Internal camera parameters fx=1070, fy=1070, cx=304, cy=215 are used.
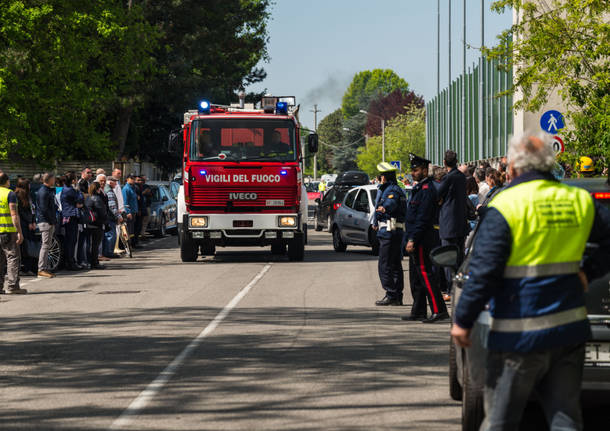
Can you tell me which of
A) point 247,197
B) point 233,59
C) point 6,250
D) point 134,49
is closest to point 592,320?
point 6,250

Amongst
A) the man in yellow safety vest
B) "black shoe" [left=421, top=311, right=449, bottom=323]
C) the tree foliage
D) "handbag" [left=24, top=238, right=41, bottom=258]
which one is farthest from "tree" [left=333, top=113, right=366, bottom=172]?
"black shoe" [left=421, top=311, right=449, bottom=323]

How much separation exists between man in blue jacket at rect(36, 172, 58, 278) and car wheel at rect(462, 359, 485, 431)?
43.7 feet

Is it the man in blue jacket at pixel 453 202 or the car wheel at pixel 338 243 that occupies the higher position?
the man in blue jacket at pixel 453 202

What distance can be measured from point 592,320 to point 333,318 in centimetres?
629

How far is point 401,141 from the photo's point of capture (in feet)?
339

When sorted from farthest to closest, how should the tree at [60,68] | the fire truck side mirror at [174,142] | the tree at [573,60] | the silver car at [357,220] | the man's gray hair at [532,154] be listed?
the tree at [60,68] → the silver car at [357,220] → the fire truck side mirror at [174,142] → the tree at [573,60] → the man's gray hair at [532,154]

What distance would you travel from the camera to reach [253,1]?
62.5 metres

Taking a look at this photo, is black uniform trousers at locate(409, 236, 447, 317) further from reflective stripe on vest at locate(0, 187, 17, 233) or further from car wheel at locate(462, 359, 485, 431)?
reflective stripe on vest at locate(0, 187, 17, 233)

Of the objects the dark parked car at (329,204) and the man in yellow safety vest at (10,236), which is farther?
the dark parked car at (329,204)

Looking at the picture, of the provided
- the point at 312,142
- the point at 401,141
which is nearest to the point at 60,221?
the point at 312,142

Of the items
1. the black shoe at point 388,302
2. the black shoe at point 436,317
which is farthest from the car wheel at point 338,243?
the black shoe at point 436,317

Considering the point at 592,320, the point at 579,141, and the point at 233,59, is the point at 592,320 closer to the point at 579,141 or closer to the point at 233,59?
the point at 579,141

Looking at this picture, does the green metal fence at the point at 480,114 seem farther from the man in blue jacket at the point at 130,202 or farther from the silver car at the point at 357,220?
the man in blue jacket at the point at 130,202

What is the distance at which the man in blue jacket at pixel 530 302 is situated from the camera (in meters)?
4.59
